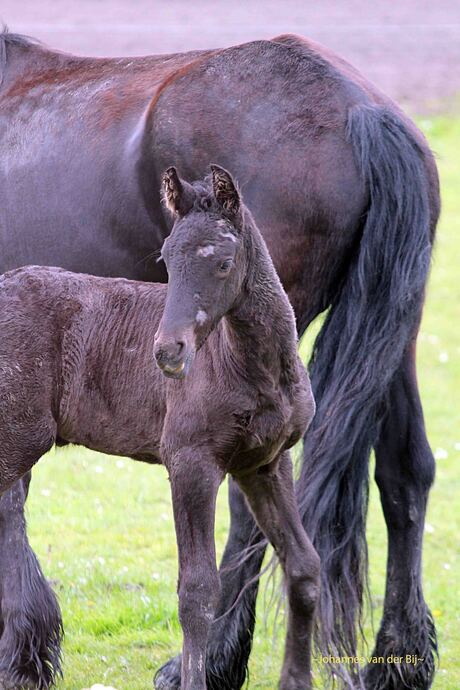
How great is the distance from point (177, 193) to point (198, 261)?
0.67ft

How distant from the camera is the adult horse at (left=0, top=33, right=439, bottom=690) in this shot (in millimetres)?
4078

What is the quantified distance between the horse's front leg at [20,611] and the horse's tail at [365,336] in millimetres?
1094

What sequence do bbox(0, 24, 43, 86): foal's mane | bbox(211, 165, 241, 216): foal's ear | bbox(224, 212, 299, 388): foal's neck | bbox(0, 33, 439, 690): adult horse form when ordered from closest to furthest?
1. bbox(211, 165, 241, 216): foal's ear
2. bbox(224, 212, 299, 388): foal's neck
3. bbox(0, 33, 439, 690): adult horse
4. bbox(0, 24, 43, 86): foal's mane

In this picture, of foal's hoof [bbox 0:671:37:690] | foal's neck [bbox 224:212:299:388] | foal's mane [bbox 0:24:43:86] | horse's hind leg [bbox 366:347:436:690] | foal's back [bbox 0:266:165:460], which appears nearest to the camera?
foal's neck [bbox 224:212:299:388]

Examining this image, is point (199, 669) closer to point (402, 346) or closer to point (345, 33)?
point (402, 346)

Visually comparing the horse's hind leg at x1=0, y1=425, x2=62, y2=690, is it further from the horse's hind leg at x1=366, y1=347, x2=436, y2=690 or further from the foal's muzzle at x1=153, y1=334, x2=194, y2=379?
the foal's muzzle at x1=153, y1=334, x2=194, y2=379

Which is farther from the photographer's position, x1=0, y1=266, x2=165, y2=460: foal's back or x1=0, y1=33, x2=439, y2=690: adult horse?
x1=0, y1=33, x2=439, y2=690: adult horse

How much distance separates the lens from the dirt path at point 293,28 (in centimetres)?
1598

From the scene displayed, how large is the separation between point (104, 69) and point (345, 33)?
13283 millimetres

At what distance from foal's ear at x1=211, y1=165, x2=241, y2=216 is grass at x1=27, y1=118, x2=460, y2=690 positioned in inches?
70.9

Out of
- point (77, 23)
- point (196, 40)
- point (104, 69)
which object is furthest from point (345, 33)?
point (104, 69)

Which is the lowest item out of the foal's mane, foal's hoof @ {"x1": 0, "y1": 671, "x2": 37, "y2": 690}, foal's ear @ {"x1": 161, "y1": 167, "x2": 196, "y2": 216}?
foal's hoof @ {"x1": 0, "y1": 671, "x2": 37, "y2": 690}

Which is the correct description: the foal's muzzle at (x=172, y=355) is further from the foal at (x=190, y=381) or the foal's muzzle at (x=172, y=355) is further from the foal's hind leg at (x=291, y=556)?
the foal's hind leg at (x=291, y=556)

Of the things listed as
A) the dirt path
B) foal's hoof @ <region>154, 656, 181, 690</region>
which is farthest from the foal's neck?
the dirt path
